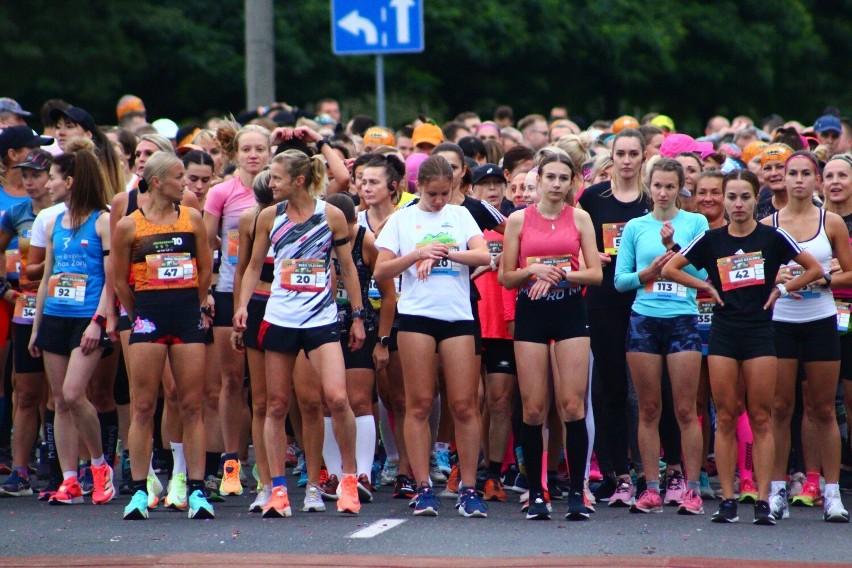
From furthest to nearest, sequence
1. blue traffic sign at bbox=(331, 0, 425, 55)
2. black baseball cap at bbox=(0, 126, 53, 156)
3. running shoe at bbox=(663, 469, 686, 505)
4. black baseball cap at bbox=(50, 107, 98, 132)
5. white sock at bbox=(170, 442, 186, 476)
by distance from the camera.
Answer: blue traffic sign at bbox=(331, 0, 425, 55) < black baseball cap at bbox=(50, 107, 98, 132) < black baseball cap at bbox=(0, 126, 53, 156) < running shoe at bbox=(663, 469, 686, 505) < white sock at bbox=(170, 442, 186, 476)

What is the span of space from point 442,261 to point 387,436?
190 centimetres

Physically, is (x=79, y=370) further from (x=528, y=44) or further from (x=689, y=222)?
(x=528, y=44)

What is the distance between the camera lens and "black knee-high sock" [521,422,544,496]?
937cm

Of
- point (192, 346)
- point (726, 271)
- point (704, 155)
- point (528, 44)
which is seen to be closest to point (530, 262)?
point (726, 271)

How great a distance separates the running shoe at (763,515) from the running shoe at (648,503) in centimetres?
65

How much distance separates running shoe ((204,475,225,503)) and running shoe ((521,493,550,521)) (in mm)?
→ 2012

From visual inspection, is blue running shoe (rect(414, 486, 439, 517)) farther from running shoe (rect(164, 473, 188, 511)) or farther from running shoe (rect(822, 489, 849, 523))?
running shoe (rect(822, 489, 849, 523))

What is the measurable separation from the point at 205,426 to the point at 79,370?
888mm

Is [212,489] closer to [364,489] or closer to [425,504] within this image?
[364,489]

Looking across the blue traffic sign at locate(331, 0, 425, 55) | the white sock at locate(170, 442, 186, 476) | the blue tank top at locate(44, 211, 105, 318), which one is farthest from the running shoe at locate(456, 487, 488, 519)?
the blue traffic sign at locate(331, 0, 425, 55)

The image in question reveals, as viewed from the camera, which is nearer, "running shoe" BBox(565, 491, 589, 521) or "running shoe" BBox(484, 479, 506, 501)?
"running shoe" BBox(565, 491, 589, 521)

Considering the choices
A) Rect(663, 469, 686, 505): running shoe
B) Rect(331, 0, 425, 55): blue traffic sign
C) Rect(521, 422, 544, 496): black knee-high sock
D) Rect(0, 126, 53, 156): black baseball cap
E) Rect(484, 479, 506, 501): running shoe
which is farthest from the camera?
Rect(331, 0, 425, 55): blue traffic sign

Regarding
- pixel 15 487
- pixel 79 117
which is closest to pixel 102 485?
pixel 15 487

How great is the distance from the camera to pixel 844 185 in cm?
1015
